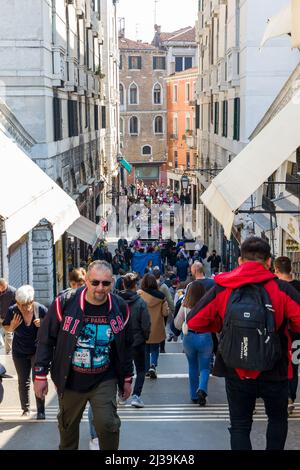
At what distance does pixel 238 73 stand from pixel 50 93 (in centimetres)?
574

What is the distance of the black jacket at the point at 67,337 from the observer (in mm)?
5438

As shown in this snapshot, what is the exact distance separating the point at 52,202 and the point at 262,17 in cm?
1197

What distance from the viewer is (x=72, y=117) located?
26.2 meters

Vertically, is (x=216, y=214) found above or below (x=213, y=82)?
below

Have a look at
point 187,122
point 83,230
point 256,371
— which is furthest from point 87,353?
point 187,122

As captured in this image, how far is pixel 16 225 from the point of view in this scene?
8.53 m

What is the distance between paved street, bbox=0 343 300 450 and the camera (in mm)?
6785

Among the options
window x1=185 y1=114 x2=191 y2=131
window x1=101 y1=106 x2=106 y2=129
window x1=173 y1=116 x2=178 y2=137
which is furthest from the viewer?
window x1=173 y1=116 x2=178 y2=137

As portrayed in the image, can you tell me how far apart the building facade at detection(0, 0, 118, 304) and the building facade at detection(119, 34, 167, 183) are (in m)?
38.3

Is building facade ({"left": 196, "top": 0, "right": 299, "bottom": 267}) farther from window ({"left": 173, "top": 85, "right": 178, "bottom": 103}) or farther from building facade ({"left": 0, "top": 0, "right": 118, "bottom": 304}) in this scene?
window ({"left": 173, "top": 85, "right": 178, "bottom": 103})

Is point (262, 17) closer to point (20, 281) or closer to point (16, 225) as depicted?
point (20, 281)

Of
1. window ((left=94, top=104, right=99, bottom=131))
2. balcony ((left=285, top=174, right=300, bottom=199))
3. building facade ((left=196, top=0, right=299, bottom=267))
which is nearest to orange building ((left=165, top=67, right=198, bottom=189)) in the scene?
window ((left=94, top=104, right=99, bottom=131))

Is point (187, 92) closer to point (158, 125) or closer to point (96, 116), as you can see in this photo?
point (158, 125)

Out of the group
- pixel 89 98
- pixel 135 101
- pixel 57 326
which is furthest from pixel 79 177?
pixel 135 101
